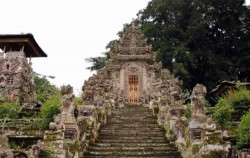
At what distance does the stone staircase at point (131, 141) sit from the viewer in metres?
12.3

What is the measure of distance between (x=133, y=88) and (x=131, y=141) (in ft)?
47.9

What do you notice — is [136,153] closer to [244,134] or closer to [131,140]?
[131,140]

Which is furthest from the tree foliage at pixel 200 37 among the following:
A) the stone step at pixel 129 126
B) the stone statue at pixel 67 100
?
the stone statue at pixel 67 100

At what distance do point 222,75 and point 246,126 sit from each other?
19134mm

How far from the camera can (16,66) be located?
29.1m

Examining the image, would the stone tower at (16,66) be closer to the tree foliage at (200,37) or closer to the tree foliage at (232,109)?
the tree foliage at (200,37)

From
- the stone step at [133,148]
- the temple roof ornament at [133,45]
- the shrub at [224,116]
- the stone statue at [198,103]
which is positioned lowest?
the stone step at [133,148]

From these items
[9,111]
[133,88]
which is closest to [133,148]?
[9,111]

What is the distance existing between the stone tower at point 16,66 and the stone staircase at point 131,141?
12.9 metres

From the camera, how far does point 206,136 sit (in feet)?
34.2

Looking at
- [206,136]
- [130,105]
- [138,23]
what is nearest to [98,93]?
[130,105]

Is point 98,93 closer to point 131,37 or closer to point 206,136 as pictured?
point 206,136

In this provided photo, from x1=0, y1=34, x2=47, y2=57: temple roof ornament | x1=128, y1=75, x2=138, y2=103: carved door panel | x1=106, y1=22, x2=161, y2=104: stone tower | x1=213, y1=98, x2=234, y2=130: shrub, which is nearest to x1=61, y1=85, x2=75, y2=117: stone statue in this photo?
x1=213, y1=98, x2=234, y2=130: shrub

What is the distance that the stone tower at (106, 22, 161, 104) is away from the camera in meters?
28.0
